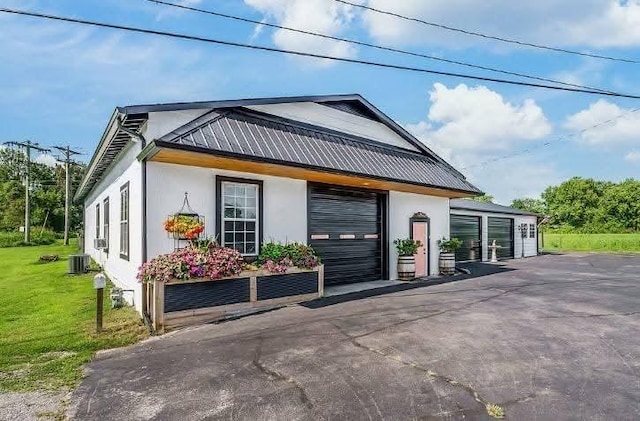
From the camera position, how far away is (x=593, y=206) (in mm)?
58562

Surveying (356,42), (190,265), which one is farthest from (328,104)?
(190,265)

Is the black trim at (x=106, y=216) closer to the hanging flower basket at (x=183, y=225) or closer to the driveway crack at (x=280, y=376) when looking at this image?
the hanging flower basket at (x=183, y=225)

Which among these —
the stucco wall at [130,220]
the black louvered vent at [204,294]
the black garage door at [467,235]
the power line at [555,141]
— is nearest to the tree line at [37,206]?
the stucco wall at [130,220]

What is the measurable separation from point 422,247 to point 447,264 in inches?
42.9

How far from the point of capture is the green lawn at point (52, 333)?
4238mm

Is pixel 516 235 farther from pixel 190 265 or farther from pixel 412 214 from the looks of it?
pixel 190 265

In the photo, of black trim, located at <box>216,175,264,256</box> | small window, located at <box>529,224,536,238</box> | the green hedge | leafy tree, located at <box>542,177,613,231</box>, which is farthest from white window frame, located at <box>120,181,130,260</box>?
leafy tree, located at <box>542,177,613,231</box>

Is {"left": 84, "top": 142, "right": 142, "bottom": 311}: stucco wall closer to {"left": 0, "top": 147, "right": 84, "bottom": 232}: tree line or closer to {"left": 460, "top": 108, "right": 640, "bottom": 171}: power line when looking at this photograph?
{"left": 460, "top": 108, "right": 640, "bottom": 171}: power line

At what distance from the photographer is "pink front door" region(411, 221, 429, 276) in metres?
12.1

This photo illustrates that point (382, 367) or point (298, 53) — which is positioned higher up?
point (298, 53)

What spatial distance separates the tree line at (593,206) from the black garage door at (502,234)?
105ft

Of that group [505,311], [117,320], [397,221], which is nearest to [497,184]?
[397,221]

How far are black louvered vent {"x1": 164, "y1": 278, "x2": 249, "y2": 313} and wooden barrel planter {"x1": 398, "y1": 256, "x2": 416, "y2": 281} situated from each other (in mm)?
5643

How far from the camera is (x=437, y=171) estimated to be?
482 inches
